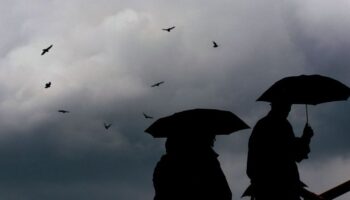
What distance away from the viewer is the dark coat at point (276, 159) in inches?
377

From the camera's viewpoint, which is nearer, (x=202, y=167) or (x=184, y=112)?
(x=202, y=167)

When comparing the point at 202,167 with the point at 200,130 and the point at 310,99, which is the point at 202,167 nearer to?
the point at 200,130

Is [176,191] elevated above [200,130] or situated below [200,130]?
below

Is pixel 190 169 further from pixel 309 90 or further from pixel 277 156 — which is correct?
pixel 309 90

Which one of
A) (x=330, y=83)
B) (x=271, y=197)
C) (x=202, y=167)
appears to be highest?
(x=330, y=83)

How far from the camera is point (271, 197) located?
9633 mm

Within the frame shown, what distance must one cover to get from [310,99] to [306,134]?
0.91 metres

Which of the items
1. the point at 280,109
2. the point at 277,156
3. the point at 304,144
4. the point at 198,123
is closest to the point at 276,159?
the point at 277,156

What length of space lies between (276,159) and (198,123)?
1.20 meters

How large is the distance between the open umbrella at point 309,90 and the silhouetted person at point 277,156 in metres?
0.25

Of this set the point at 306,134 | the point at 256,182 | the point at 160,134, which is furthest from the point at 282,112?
the point at 160,134

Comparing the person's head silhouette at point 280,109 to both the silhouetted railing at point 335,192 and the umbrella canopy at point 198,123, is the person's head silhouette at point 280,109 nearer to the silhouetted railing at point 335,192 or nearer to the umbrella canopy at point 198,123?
the umbrella canopy at point 198,123

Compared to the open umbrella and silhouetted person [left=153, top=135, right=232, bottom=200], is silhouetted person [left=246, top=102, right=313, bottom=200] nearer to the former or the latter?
the open umbrella

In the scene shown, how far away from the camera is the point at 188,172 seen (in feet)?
30.3
